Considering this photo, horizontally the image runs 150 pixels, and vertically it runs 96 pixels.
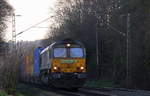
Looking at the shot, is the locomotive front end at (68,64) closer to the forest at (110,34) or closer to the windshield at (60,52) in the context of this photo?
the windshield at (60,52)

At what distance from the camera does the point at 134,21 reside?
5519 cm

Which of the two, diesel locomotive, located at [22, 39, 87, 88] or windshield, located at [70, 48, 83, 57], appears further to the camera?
windshield, located at [70, 48, 83, 57]

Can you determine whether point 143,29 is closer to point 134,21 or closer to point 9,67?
point 134,21

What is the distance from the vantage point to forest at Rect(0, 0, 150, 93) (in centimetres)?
4972

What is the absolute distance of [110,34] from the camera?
66.1 meters

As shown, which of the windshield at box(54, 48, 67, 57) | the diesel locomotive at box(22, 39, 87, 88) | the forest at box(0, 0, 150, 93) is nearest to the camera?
the diesel locomotive at box(22, 39, 87, 88)

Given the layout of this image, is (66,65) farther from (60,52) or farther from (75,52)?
(75,52)

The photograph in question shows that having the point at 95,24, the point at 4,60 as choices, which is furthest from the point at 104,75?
the point at 4,60

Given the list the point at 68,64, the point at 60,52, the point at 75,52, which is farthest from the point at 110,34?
the point at 68,64

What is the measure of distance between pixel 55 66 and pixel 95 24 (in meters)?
36.9

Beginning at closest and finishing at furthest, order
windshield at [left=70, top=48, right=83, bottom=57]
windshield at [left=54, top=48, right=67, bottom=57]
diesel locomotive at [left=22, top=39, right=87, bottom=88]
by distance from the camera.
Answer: diesel locomotive at [left=22, top=39, right=87, bottom=88]
windshield at [left=54, top=48, right=67, bottom=57]
windshield at [left=70, top=48, right=83, bottom=57]

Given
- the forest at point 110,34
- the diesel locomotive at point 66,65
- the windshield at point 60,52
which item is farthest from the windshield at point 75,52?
the forest at point 110,34

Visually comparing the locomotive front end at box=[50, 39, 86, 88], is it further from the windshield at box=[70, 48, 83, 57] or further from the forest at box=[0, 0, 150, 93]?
the forest at box=[0, 0, 150, 93]

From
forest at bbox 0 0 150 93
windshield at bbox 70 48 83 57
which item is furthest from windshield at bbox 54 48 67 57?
forest at bbox 0 0 150 93
